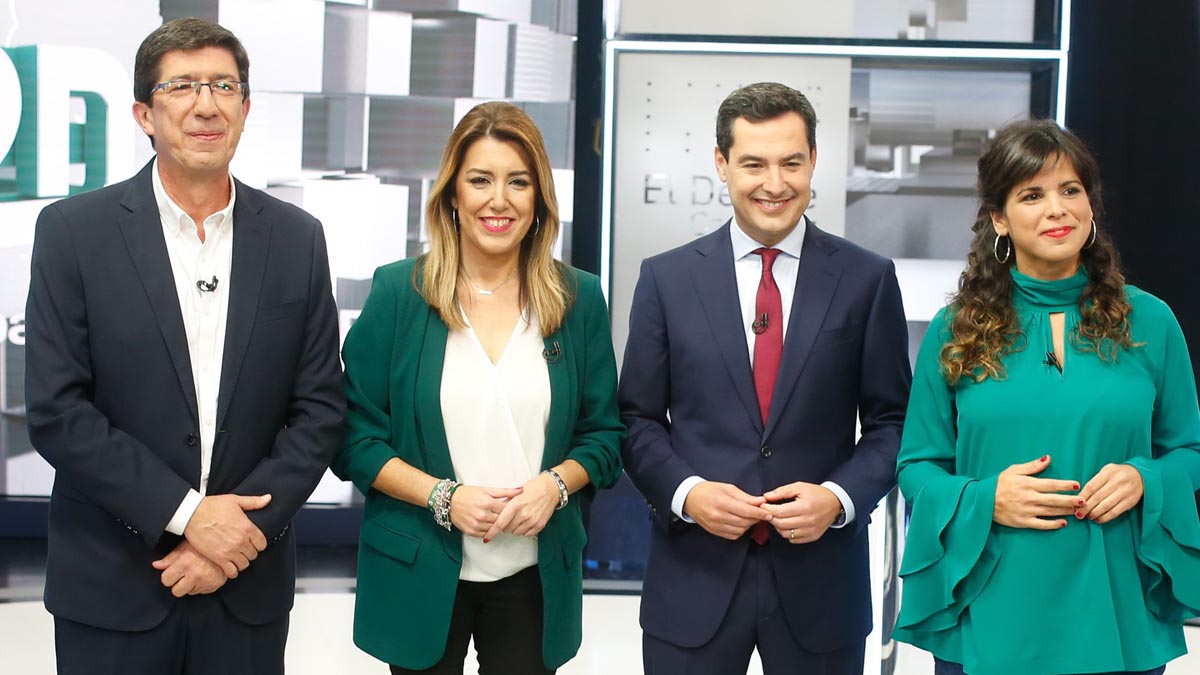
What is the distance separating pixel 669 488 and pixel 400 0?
3.62m

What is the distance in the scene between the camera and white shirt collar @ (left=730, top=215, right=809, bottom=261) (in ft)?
7.48

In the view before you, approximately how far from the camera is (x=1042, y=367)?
6.61ft

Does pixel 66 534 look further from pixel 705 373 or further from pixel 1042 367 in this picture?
pixel 1042 367

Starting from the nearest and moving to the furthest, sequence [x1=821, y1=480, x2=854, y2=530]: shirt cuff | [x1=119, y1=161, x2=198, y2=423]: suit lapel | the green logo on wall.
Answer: [x1=119, y1=161, x2=198, y2=423]: suit lapel < [x1=821, y1=480, x2=854, y2=530]: shirt cuff < the green logo on wall

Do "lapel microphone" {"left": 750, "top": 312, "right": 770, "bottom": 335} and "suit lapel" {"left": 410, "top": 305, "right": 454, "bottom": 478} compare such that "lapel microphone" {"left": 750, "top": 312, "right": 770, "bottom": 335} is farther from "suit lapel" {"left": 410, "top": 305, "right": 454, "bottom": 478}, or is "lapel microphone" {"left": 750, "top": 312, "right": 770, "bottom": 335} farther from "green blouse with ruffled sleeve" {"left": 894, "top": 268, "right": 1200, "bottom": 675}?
"suit lapel" {"left": 410, "top": 305, "right": 454, "bottom": 478}

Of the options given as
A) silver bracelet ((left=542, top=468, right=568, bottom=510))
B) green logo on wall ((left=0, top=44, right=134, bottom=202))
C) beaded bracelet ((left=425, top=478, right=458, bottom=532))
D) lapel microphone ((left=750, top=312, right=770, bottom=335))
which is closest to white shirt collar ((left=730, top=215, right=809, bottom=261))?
lapel microphone ((left=750, top=312, right=770, bottom=335))

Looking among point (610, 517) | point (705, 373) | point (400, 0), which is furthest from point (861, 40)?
point (705, 373)

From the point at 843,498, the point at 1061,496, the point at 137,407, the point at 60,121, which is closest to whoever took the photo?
the point at 1061,496

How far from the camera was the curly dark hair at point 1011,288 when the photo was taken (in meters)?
2.02

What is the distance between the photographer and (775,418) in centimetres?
217

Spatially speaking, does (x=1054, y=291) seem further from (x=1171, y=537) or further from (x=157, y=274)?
(x=157, y=274)

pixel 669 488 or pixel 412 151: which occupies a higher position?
pixel 412 151

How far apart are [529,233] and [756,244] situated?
456 mm

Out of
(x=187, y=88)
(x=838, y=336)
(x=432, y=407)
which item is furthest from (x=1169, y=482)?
(x=187, y=88)
